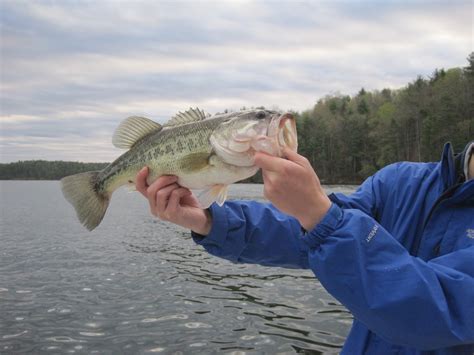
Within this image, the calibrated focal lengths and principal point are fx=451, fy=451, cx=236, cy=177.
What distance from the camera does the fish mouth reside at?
2536 mm

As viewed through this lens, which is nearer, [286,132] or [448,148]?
[286,132]

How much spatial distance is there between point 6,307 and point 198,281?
14.7ft

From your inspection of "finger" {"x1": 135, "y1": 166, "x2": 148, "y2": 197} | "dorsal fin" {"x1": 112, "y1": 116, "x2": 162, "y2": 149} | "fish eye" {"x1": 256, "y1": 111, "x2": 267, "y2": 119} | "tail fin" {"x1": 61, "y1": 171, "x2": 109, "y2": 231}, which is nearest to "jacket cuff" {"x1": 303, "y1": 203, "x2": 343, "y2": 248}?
"fish eye" {"x1": 256, "y1": 111, "x2": 267, "y2": 119}

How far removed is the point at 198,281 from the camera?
11766 millimetres

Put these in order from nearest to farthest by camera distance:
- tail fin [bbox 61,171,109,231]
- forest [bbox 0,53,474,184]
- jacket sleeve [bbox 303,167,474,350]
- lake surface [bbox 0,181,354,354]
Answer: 1. jacket sleeve [bbox 303,167,474,350]
2. tail fin [bbox 61,171,109,231]
3. lake surface [bbox 0,181,354,354]
4. forest [bbox 0,53,474,184]

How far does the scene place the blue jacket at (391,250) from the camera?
2.13 meters

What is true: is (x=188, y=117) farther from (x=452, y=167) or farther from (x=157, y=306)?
(x=157, y=306)

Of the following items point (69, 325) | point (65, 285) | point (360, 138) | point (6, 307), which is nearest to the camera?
point (69, 325)

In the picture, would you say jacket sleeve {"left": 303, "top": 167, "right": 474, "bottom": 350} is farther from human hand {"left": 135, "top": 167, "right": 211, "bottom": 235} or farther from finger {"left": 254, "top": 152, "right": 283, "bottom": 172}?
human hand {"left": 135, "top": 167, "right": 211, "bottom": 235}

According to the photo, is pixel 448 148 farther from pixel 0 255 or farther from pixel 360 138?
pixel 360 138

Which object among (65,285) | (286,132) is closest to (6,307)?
(65,285)


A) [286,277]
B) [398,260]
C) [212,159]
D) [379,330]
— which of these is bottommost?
[286,277]

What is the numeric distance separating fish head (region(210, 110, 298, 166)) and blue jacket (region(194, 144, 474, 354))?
1.56 feet

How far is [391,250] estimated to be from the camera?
2.20 meters
